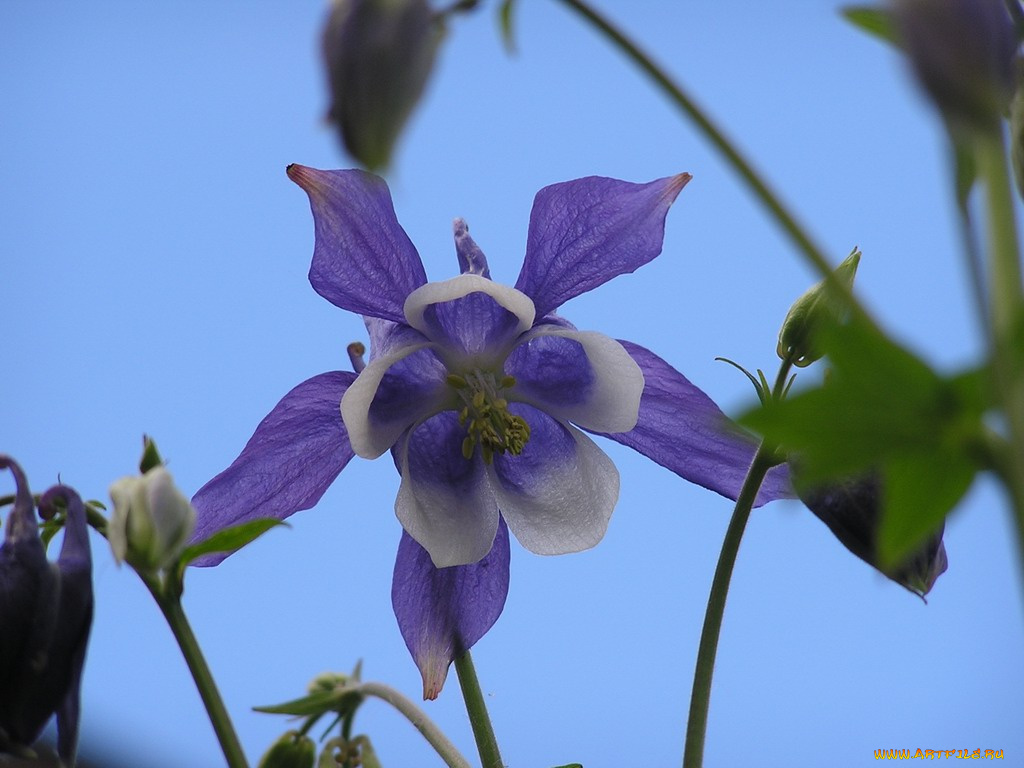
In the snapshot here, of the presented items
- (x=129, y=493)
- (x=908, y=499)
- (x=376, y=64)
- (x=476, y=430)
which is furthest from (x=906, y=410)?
(x=476, y=430)

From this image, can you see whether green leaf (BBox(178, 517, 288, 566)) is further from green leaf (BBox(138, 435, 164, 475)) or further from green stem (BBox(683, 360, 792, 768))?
green stem (BBox(683, 360, 792, 768))

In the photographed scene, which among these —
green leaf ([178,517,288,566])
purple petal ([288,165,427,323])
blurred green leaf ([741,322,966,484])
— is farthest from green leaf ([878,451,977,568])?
purple petal ([288,165,427,323])

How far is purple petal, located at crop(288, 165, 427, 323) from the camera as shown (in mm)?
714

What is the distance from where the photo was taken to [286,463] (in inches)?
29.5

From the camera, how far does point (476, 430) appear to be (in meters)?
0.80

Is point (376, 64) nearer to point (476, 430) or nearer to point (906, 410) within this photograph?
point (906, 410)

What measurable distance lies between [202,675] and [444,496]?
0.23 metres

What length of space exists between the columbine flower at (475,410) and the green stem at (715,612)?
0.09 metres

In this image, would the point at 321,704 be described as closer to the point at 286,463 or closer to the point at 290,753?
the point at 290,753

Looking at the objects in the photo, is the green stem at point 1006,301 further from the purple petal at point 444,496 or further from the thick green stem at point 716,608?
the purple petal at point 444,496

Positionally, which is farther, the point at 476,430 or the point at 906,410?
the point at 476,430

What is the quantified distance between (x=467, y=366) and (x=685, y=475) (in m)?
0.17

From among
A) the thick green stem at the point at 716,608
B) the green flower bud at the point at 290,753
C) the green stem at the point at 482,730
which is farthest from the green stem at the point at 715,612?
the green flower bud at the point at 290,753

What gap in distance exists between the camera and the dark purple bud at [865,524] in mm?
592
